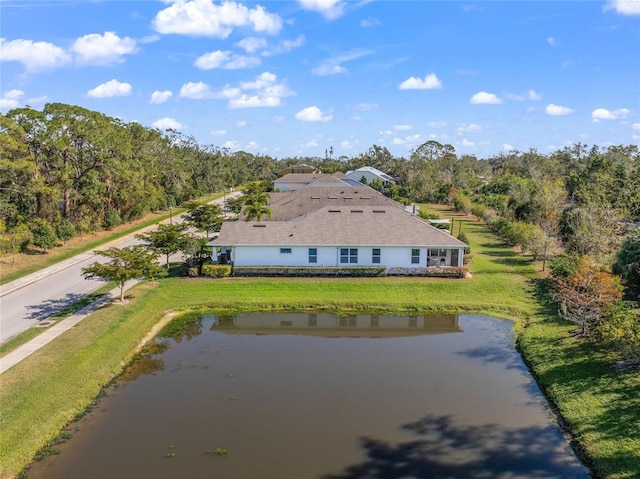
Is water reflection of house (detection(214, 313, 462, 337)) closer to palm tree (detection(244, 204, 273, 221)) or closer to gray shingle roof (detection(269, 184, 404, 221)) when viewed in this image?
palm tree (detection(244, 204, 273, 221))

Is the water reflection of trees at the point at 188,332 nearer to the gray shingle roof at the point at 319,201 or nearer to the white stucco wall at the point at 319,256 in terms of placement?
the white stucco wall at the point at 319,256

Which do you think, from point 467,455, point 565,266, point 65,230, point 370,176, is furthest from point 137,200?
point 370,176

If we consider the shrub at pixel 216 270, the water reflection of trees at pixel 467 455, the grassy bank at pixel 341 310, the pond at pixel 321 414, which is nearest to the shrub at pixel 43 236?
the grassy bank at pixel 341 310

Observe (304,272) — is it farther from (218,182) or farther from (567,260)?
(218,182)

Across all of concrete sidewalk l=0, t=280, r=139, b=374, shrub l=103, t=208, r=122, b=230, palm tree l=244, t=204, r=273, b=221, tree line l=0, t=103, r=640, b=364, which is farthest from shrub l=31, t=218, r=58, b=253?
palm tree l=244, t=204, r=273, b=221

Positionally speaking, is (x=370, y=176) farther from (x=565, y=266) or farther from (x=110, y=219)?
(x=565, y=266)

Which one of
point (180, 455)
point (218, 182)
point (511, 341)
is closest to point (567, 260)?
point (511, 341)

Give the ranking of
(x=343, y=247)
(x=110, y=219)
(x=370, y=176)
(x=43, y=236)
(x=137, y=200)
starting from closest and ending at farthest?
(x=343, y=247)
(x=43, y=236)
(x=110, y=219)
(x=137, y=200)
(x=370, y=176)
